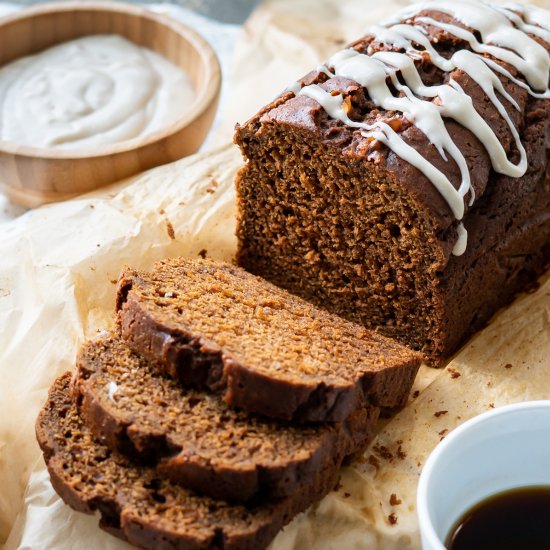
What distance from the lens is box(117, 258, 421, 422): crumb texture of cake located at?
9.47ft

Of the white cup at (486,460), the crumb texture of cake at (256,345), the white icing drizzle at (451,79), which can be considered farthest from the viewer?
the white icing drizzle at (451,79)

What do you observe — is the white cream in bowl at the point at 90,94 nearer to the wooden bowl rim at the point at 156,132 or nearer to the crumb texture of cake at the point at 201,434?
the wooden bowl rim at the point at 156,132

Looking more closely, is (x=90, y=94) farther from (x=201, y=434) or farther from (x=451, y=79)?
(x=201, y=434)

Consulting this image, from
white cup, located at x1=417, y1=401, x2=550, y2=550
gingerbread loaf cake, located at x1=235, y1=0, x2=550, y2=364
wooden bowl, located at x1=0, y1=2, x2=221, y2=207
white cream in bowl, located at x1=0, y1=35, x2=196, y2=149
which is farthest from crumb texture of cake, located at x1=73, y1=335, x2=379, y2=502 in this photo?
white cream in bowl, located at x1=0, y1=35, x2=196, y2=149

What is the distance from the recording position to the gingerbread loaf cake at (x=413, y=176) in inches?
128

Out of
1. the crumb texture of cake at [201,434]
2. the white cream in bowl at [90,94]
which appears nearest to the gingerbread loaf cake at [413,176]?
the crumb texture of cake at [201,434]

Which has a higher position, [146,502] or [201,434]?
[201,434]

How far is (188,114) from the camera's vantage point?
4.47m

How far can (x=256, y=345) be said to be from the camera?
3080mm

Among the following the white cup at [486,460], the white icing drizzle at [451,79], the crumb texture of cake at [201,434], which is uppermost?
the white icing drizzle at [451,79]

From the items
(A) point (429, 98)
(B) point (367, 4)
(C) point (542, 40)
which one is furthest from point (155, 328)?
(B) point (367, 4)

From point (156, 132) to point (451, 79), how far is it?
62.1 inches

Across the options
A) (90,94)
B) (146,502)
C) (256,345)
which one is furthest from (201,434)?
(90,94)

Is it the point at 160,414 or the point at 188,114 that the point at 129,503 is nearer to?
the point at 160,414
